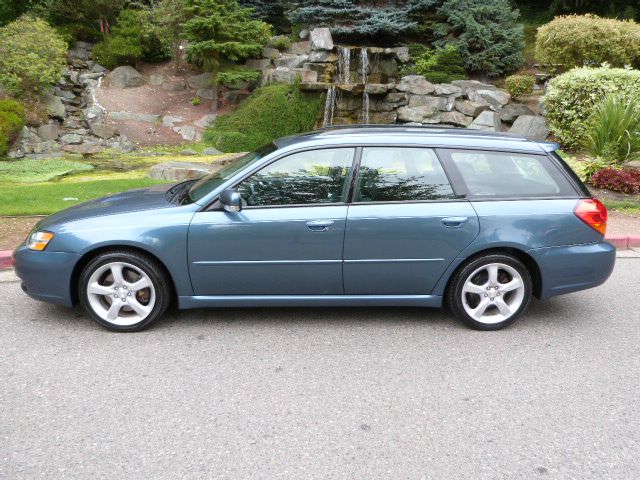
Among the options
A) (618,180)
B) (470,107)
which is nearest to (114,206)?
(618,180)

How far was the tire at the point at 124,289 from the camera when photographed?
4.23m

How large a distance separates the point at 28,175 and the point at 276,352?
880 centimetres

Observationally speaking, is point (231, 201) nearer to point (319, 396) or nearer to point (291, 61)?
point (319, 396)

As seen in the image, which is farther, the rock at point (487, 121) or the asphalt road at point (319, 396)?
the rock at point (487, 121)

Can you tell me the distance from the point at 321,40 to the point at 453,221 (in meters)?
14.6

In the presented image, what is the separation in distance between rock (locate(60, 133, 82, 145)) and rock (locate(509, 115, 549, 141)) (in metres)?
11.1

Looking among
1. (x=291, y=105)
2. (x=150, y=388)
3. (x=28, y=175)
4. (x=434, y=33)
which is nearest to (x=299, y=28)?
(x=434, y=33)

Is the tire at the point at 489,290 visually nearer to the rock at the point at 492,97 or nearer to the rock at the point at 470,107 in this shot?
the rock at the point at 470,107

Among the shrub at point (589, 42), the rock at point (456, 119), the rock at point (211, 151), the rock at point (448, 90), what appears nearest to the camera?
the shrub at point (589, 42)

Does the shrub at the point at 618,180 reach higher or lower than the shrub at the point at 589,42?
lower

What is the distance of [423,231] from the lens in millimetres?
4289

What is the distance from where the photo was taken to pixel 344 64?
686 inches

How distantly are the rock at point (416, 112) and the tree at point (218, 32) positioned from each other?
5074 mm

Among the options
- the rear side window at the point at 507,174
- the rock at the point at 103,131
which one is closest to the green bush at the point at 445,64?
the rock at the point at 103,131
